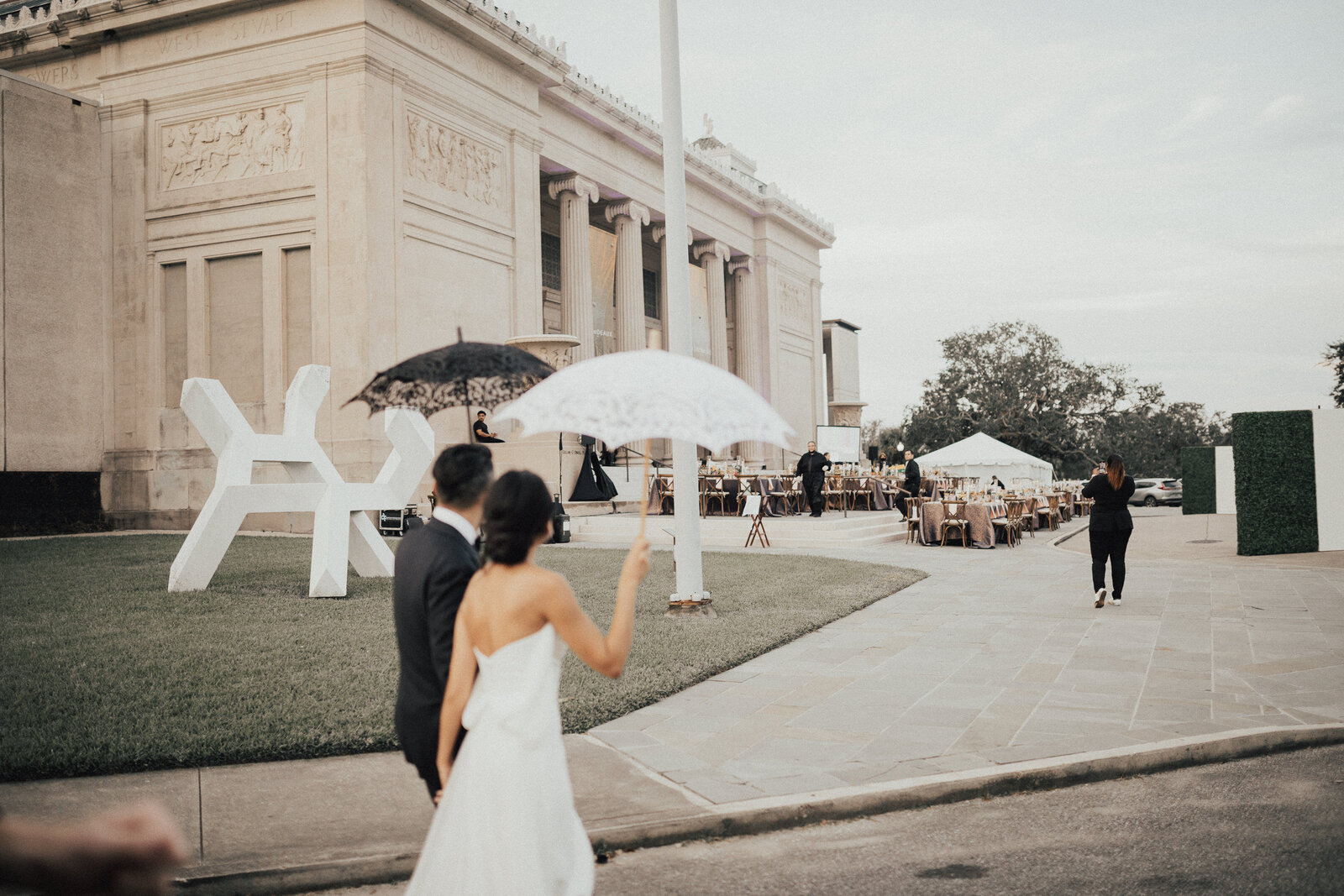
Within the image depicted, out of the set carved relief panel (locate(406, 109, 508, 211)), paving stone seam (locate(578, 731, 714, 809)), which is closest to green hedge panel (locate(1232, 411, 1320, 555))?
paving stone seam (locate(578, 731, 714, 809))

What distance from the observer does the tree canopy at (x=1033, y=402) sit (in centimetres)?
5622

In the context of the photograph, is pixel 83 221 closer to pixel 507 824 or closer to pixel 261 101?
pixel 261 101

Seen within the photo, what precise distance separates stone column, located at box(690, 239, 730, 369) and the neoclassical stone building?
1692 cm

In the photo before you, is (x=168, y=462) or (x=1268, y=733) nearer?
(x=1268, y=733)

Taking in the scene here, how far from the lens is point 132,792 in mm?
5066

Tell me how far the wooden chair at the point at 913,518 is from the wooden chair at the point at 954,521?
30.5 inches

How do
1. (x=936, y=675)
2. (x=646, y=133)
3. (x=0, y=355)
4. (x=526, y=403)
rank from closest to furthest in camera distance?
(x=526, y=403)
(x=936, y=675)
(x=0, y=355)
(x=646, y=133)

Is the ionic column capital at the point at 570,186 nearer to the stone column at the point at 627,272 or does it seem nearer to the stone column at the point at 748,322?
the stone column at the point at 627,272

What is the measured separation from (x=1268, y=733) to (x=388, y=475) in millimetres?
10089

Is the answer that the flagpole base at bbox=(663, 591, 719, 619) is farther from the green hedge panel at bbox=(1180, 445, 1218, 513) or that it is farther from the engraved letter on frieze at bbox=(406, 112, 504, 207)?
the green hedge panel at bbox=(1180, 445, 1218, 513)

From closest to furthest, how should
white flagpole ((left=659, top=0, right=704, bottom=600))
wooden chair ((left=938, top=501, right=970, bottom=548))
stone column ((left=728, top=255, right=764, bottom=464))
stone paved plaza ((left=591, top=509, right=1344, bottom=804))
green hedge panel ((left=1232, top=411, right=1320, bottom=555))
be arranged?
stone paved plaza ((left=591, top=509, right=1344, bottom=804)) → white flagpole ((left=659, top=0, right=704, bottom=600)) → green hedge panel ((left=1232, top=411, right=1320, bottom=555)) → wooden chair ((left=938, top=501, right=970, bottom=548)) → stone column ((left=728, top=255, right=764, bottom=464))

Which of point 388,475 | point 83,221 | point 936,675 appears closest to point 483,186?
point 83,221

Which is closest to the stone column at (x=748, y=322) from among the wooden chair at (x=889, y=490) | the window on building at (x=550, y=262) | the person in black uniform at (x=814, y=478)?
the window on building at (x=550, y=262)

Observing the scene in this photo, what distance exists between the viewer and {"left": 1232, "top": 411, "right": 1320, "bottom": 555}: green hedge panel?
1712cm
